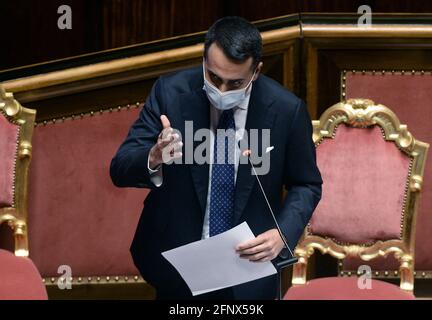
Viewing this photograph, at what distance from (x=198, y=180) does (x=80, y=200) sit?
111 cm

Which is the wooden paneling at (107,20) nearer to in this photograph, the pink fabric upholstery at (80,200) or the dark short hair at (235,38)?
the pink fabric upholstery at (80,200)

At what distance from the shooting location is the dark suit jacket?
2465mm

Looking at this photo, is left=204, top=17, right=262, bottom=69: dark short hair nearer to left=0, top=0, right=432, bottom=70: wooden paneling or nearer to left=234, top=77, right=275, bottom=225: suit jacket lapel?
left=234, top=77, right=275, bottom=225: suit jacket lapel

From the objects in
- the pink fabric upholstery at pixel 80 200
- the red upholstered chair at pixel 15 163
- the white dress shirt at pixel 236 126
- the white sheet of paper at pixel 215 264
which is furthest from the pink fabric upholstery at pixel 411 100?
the white sheet of paper at pixel 215 264

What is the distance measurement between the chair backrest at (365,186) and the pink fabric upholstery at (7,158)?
803 mm

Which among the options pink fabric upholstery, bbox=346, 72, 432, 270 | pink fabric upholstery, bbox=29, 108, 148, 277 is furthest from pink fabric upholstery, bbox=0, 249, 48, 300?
pink fabric upholstery, bbox=346, 72, 432, 270

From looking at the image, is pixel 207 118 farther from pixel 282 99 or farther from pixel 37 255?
pixel 37 255

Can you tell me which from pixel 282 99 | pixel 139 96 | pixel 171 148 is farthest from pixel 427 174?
pixel 171 148

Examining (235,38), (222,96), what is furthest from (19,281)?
(235,38)

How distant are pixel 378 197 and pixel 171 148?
3.18ft

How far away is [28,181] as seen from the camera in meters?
3.43

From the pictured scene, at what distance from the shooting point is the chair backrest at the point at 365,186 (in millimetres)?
3051

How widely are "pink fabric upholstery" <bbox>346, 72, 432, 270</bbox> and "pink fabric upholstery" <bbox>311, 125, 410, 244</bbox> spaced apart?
48 cm

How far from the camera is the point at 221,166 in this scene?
247cm
